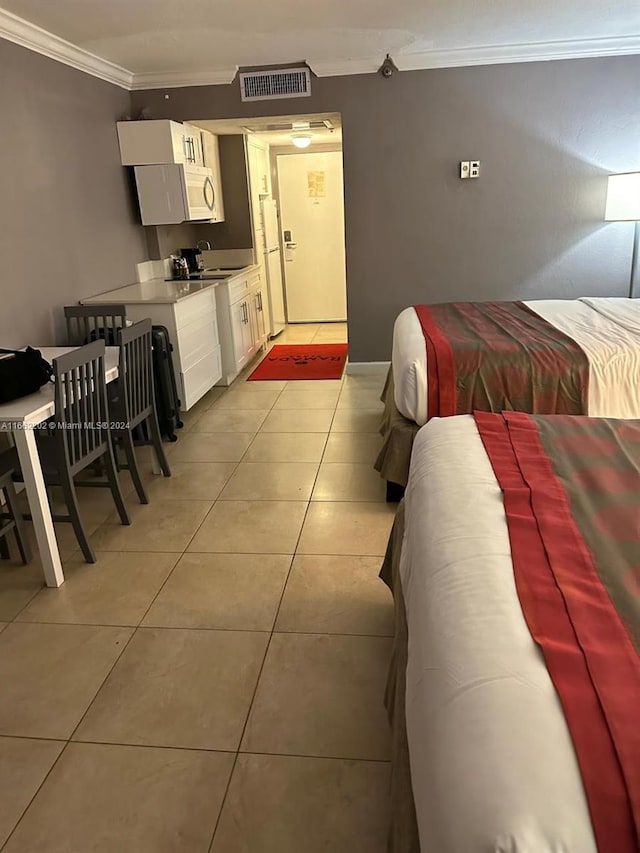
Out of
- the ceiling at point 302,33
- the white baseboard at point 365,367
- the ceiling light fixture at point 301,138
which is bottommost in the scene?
the white baseboard at point 365,367

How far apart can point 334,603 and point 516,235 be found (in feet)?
12.3

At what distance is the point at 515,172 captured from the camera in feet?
16.0

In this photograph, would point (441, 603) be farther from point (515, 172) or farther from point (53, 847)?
point (515, 172)

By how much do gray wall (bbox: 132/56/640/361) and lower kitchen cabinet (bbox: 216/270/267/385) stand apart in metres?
0.97

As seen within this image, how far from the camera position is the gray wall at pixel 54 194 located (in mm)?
3418

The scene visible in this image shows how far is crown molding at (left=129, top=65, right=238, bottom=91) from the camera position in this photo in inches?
189

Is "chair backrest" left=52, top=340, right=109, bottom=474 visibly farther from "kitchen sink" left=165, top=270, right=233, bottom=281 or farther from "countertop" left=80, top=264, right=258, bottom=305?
"kitchen sink" left=165, top=270, right=233, bottom=281

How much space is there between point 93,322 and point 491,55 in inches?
136

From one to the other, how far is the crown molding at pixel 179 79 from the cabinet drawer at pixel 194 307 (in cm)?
160

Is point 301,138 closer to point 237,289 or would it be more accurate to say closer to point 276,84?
point 276,84

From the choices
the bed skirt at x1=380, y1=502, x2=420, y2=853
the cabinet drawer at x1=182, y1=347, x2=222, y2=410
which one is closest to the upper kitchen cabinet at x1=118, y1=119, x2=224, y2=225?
the cabinet drawer at x1=182, y1=347, x2=222, y2=410

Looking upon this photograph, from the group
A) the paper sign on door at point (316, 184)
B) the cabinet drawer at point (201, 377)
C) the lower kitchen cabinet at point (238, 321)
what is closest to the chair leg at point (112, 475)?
the cabinet drawer at point (201, 377)

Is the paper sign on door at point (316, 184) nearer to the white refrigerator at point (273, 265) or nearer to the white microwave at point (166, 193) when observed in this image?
the white refrigerator at point (273, 265)

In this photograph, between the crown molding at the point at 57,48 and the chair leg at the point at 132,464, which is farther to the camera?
the crown molding at the point at 57,48
